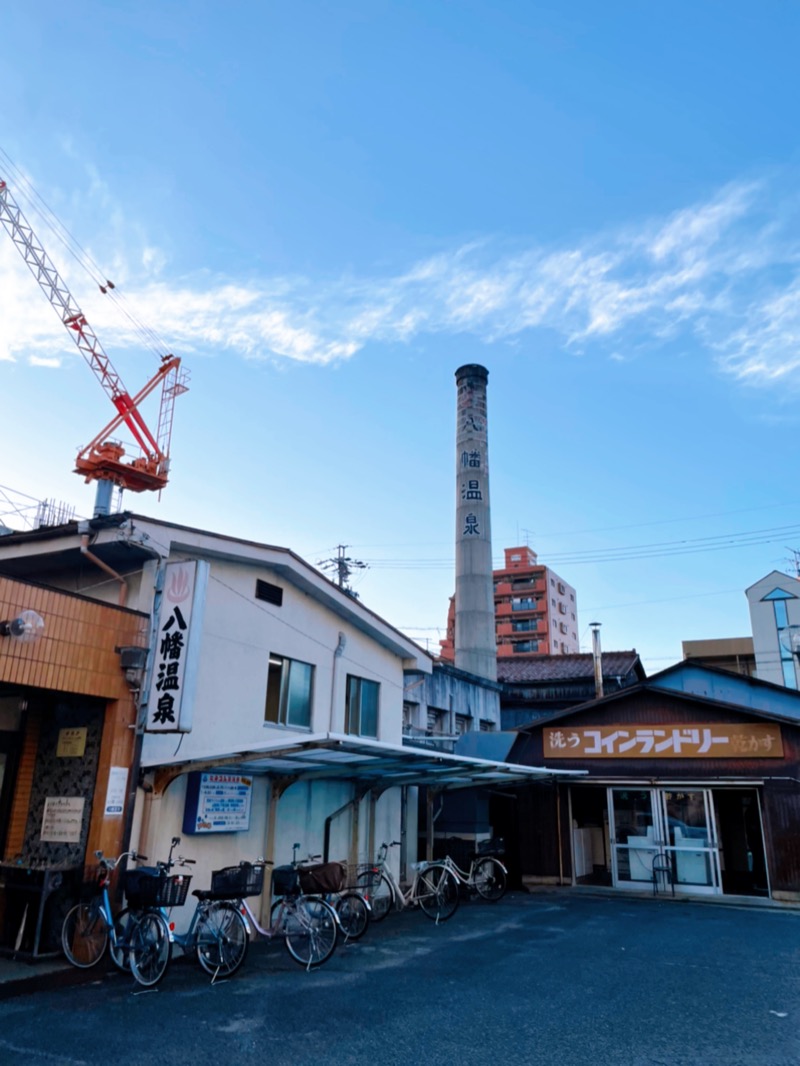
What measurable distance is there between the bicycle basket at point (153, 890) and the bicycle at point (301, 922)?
805mm

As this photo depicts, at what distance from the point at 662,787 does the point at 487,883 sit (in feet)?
14.5

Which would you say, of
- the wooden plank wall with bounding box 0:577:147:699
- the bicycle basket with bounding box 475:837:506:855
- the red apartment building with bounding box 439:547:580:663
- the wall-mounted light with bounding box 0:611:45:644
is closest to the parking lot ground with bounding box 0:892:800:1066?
the wooden plank wall with bounding box 0:577:147:699

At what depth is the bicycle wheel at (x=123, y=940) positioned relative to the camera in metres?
7.76

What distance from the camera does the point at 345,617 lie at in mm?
13672

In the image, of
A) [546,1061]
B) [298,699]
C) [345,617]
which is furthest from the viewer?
[345,617]

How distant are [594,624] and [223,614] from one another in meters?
16.7

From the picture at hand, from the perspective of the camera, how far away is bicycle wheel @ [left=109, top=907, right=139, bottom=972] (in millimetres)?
7758

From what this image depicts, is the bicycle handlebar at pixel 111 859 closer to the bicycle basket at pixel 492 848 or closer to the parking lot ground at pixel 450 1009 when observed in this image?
the parking lot ground at pixel 450 1009

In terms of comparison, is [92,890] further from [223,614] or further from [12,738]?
[223,614]

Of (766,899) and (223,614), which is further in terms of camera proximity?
(766,899)

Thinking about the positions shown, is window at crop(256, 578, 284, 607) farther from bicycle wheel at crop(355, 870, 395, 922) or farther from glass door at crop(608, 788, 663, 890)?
glass door at crop(608, 788, 663, 890)

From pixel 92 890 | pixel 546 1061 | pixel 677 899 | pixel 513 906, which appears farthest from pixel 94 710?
pixel 677 899

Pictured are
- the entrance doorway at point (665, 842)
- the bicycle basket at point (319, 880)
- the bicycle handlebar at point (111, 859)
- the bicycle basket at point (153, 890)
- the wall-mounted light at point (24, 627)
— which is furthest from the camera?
the entrance doorway at point (665, 842)

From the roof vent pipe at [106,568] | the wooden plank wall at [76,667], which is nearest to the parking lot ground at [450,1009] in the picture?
the wooden plank wall at [76,667]
